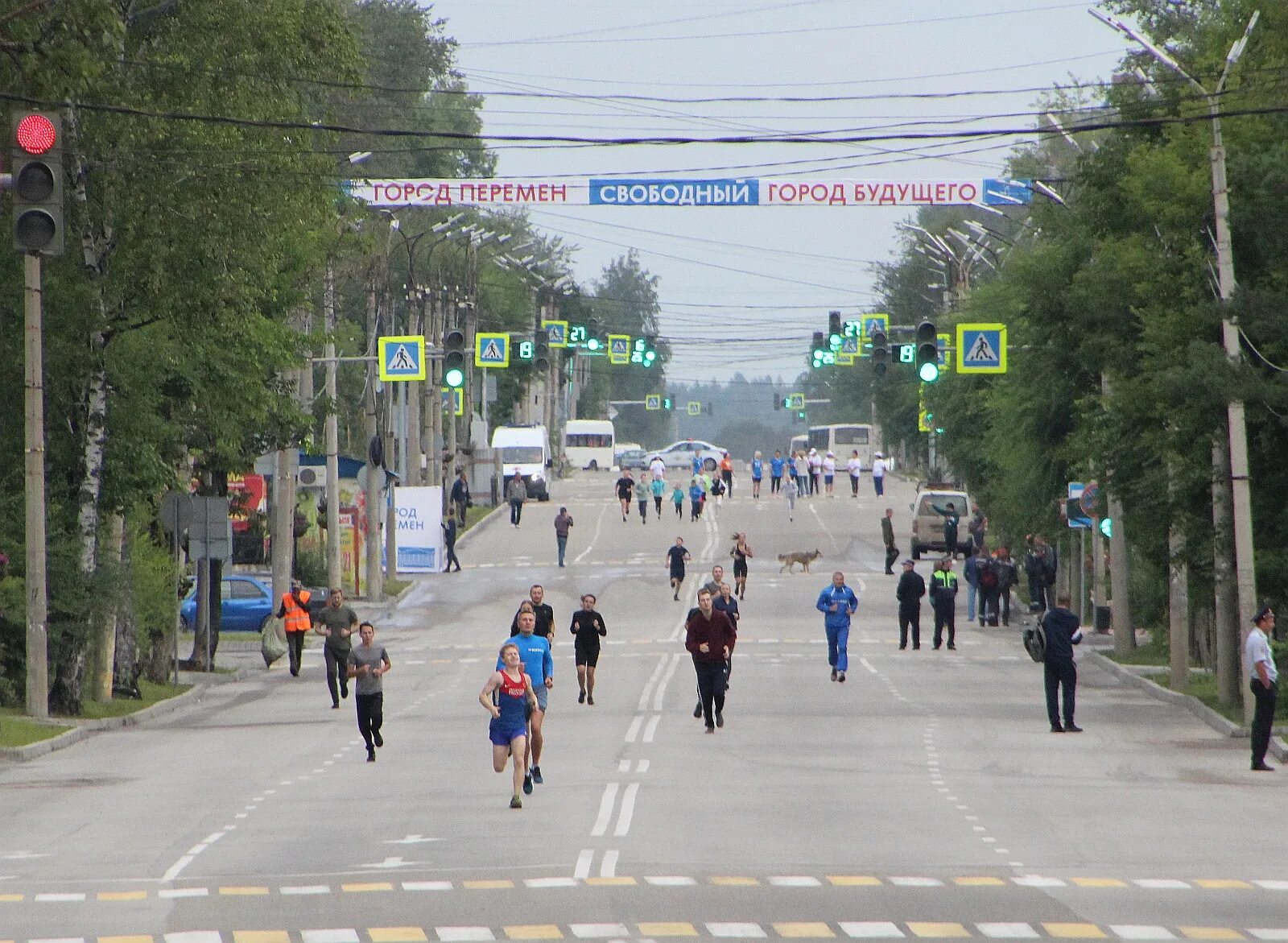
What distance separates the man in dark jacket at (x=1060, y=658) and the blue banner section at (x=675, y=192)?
96.7 ft

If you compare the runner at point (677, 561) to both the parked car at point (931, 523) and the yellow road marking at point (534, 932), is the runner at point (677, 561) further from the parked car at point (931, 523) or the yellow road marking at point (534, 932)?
the yellow road marking at point (534, 932)

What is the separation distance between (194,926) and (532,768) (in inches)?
298

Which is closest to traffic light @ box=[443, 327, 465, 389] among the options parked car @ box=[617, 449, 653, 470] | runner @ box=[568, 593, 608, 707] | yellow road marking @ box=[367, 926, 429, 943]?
runner @ box=[568, 593, 608, 707]

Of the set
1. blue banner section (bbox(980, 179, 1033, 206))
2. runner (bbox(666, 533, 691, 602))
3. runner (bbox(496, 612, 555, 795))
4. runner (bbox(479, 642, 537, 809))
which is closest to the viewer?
runner (bbox(479, 642, 537, 809))

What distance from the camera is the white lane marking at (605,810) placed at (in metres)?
15.7

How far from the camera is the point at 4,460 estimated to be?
96.0ft

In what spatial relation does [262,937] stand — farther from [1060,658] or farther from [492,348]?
[492,348]

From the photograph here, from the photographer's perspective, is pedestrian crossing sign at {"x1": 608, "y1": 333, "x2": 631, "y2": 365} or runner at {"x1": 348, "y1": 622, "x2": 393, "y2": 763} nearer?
runner at {"x1": 348, "y1": 622, "x2": 393, "y2": 763}

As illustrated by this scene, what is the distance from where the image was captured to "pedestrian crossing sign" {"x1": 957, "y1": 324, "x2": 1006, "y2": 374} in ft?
149

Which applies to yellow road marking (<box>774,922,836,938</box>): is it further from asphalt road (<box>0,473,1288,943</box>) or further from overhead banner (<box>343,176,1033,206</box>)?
overhead banner (<box>343,176,1033,206</box>)

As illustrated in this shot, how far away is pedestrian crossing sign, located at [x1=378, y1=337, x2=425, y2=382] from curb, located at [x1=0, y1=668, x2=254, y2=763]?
36.1 feet

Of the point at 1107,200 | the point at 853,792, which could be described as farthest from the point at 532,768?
the point at 1107,200

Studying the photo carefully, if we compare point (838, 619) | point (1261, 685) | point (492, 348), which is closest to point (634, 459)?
point (492, 348)

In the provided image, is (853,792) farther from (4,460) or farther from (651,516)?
(651,516)
